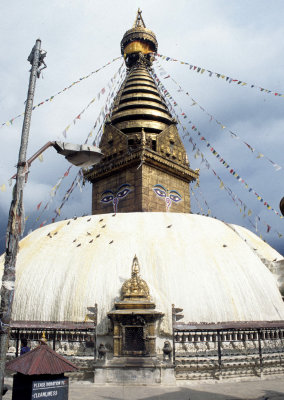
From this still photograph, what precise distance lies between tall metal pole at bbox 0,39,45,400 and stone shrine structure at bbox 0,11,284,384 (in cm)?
550

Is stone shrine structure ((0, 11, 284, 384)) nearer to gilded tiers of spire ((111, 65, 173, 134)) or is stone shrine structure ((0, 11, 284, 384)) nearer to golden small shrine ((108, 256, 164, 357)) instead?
golden small shrine ((108, 256, 164, 357))

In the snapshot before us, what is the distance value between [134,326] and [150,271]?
2.50 m

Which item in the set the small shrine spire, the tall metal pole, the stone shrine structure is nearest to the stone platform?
the stone shrine structure

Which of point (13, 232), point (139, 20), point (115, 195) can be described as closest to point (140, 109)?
point (115, 195)

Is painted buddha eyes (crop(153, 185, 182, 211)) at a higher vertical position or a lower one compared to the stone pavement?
higher

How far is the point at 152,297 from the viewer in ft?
36.0

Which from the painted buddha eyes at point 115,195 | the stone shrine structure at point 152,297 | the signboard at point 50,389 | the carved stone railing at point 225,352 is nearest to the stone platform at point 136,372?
the stone shrine structure at point 152,297

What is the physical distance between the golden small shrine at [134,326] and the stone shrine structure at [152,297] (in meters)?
0.03

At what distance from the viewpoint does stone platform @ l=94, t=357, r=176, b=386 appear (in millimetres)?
9702

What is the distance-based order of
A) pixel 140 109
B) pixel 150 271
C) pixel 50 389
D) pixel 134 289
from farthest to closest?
pixel 140 109
pixel 150 271
pixel 134 289
pixel 50 389

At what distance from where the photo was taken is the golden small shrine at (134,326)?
1030 cm

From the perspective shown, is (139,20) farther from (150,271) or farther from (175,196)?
(150,271)

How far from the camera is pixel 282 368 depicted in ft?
37.5

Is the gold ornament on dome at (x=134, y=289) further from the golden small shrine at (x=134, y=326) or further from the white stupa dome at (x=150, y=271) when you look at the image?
the white stupa dome at (x=150, y=271)
